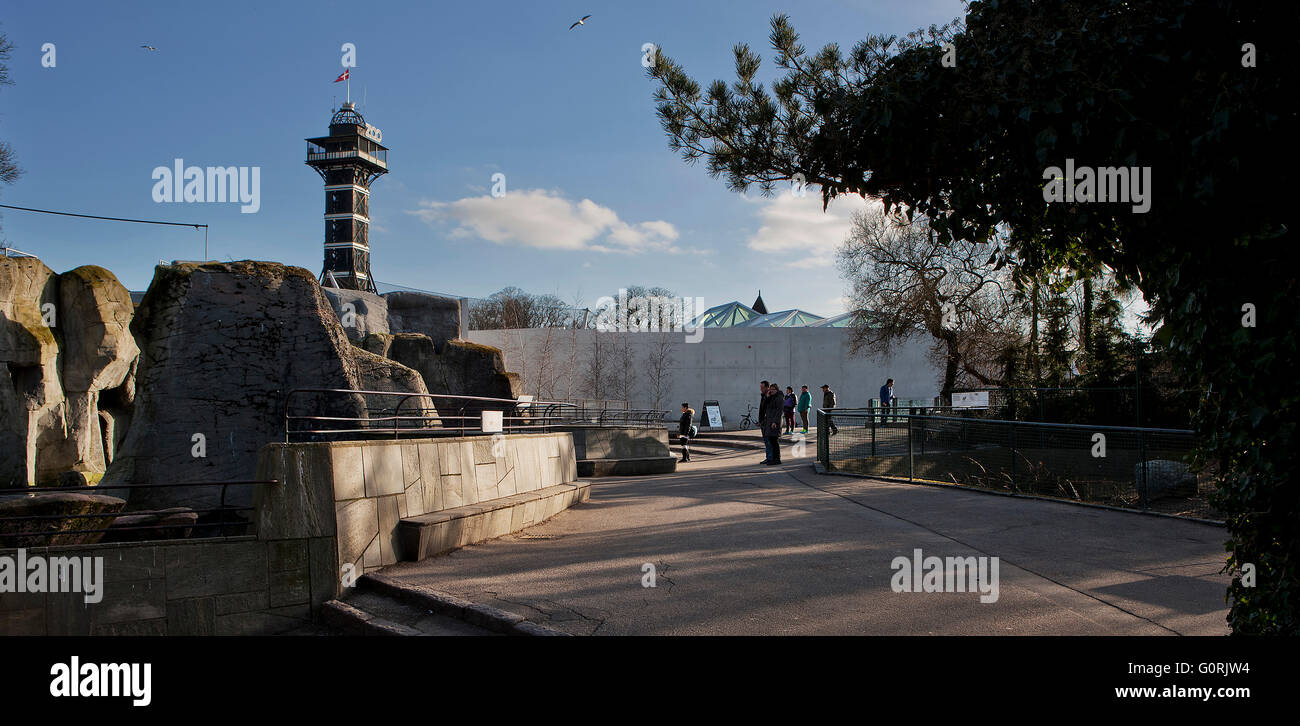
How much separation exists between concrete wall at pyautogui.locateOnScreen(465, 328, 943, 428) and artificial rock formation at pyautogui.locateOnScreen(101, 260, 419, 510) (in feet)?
107

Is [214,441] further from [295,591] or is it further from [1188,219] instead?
[1188,219]

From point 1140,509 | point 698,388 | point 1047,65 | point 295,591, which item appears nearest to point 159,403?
point 295,591

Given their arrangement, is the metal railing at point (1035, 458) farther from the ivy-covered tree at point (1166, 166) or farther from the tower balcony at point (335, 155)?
the tower balcony at point (335, 155)

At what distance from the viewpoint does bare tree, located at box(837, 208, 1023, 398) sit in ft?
86.8

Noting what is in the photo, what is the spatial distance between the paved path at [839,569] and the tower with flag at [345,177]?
101m

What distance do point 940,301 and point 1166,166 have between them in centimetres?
2397

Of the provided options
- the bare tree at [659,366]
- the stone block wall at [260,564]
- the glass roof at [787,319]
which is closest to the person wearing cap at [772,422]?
the stone block wall at [260,564]

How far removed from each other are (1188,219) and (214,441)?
8.61 metres

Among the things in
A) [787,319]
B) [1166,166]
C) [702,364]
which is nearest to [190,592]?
[1166,166]

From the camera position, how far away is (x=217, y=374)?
8.38m

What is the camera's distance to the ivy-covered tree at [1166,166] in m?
3.74

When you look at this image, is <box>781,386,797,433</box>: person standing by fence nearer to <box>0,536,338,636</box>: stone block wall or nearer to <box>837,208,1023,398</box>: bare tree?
<box>837,208,1023,398</box>: bare tree

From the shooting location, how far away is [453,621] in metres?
5.88

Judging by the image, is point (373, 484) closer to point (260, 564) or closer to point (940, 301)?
point (260, 564)
